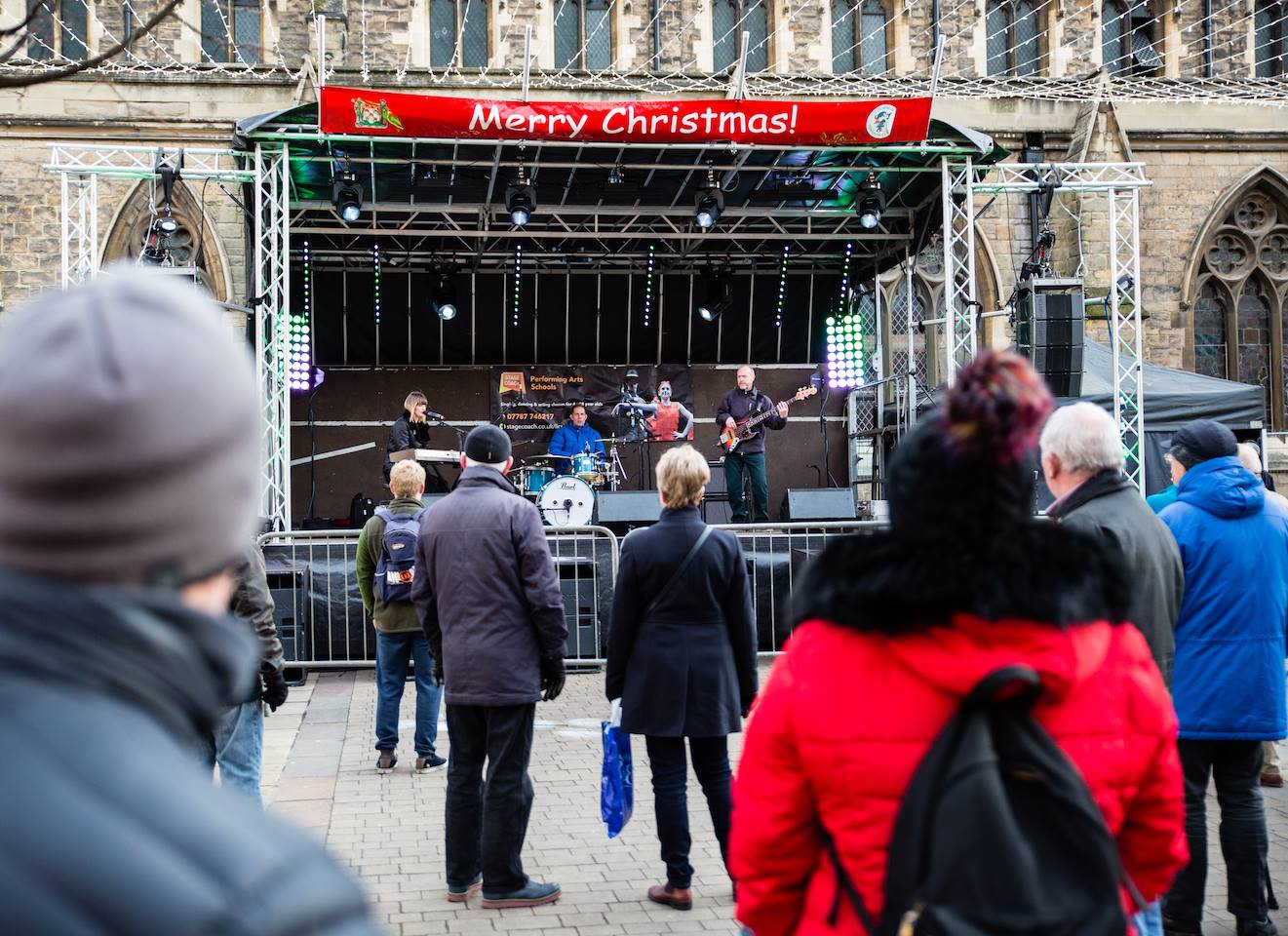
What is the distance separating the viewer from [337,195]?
41.6 feet

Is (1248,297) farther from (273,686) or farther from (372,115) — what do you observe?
(273,686)

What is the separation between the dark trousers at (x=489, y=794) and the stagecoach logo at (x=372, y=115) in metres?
7.83

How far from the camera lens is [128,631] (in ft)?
3.02

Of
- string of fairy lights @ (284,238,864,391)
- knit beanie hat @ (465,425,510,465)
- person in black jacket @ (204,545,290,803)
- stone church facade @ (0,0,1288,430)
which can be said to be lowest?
person in black jacket @ (204,545,290,803)

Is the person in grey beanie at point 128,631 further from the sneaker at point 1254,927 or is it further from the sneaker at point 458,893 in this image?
the sneaker at point 1254,927

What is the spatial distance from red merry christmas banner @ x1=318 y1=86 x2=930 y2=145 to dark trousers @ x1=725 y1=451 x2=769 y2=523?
4022 mm

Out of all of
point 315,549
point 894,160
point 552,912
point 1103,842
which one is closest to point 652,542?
point 552,912

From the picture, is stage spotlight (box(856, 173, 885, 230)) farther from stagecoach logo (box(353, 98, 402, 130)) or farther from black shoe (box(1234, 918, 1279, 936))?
black shoe (box(1234, 918, 1279, 936))

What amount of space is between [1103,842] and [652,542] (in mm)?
3115

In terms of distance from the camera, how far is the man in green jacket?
284 inches

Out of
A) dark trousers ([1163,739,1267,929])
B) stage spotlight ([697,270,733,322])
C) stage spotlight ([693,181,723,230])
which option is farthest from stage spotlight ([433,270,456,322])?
dark trousers ([1163,739,1267,929])

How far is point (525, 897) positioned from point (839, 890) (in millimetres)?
3071

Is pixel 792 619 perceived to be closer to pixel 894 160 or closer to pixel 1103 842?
pixel 1103 842

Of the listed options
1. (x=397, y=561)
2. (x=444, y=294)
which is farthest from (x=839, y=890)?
(x=444, y=294)
